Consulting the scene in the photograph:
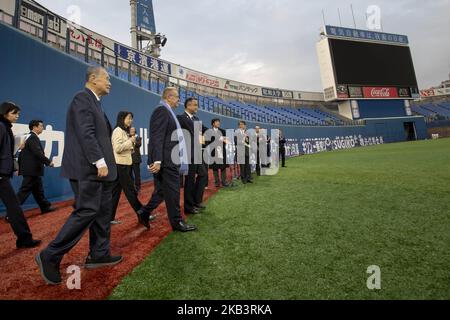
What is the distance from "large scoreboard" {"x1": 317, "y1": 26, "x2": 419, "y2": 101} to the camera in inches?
1168

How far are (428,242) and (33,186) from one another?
19.6 feet

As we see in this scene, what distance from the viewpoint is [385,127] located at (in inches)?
1314

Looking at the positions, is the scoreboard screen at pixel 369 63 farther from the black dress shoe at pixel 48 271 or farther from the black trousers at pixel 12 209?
the black dress shoe at pixel 48 271

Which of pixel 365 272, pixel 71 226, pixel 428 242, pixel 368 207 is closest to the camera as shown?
pixel 365 272

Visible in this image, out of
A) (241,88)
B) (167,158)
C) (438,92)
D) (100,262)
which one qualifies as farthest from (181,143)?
(438,92)

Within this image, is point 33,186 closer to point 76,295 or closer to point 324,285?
point 76,295

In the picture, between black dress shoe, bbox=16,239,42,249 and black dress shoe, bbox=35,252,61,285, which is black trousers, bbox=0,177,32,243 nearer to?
black dress shoe, bbox=16,239,42,249

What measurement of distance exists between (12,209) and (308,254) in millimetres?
3288

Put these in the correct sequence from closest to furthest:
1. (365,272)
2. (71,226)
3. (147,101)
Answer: (365,272)
(71,226)
(147,101)

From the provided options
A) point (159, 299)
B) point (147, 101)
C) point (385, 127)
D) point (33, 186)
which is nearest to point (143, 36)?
point (147, 101)

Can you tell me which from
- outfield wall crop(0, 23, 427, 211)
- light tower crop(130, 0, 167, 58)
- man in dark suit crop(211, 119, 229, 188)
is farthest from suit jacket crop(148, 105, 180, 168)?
light tower crop(130, 0, 167, 58)

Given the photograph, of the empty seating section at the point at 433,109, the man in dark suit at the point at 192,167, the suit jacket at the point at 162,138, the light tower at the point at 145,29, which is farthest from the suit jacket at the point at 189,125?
the empty seating section at the point at 433,109

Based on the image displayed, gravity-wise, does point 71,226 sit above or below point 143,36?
below
